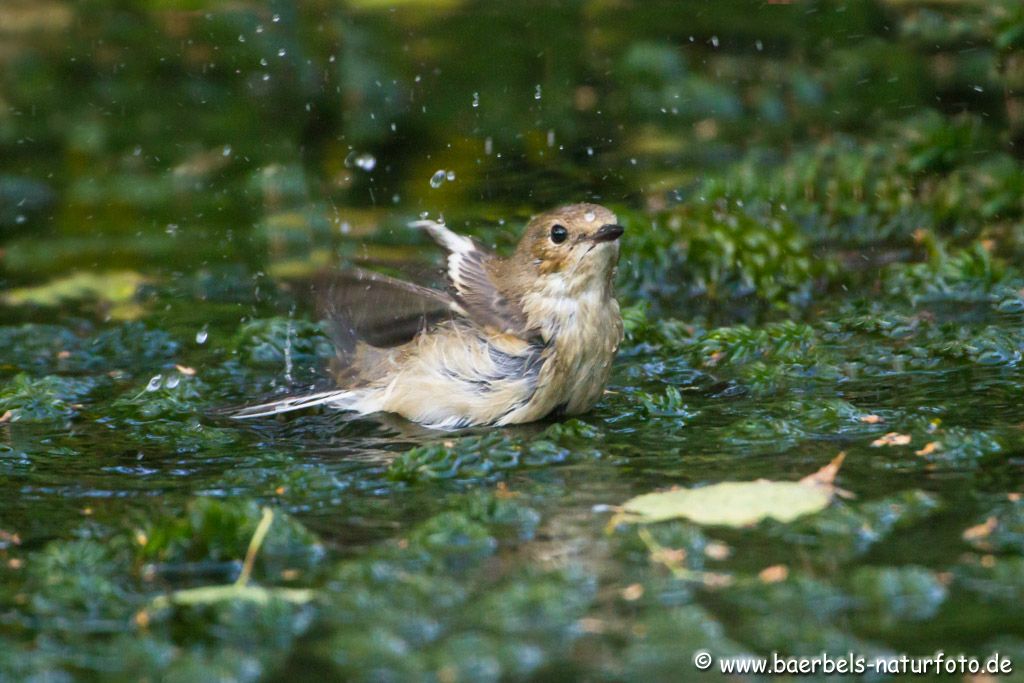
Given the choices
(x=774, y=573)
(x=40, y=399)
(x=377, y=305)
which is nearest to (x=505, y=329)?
(x=377, y=305)

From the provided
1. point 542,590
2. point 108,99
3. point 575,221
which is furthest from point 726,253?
point 108,99

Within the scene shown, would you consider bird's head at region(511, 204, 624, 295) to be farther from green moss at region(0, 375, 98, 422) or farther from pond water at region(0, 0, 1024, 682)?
green moss at region(0, 375, 98, 422)

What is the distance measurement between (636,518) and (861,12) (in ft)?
22.8

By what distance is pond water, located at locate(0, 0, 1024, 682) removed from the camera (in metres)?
3.73

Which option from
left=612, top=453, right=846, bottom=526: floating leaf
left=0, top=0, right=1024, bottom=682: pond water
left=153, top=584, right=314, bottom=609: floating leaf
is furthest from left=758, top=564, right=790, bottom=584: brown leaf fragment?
left=153, top=584, right=314, bottom=609: floating leaf

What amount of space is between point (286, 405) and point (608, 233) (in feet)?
5.26

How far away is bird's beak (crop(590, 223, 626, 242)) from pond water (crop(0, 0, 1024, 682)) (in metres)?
0.70

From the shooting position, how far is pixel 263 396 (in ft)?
20.6

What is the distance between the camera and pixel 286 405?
5980 mm

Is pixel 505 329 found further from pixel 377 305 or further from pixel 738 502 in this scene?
pixel 738 502

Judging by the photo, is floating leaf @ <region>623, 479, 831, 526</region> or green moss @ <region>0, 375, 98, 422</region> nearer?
floating leaf @ <region>623, 479, 831, 526</region>

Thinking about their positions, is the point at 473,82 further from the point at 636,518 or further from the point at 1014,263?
the point at 636,518

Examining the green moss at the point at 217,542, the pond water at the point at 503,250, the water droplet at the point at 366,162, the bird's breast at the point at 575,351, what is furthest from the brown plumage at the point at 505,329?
the water droplet at the point at 366,162

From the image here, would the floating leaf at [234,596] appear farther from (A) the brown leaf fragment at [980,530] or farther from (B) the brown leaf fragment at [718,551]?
(A) the brown leaf fragment at [980,530]
